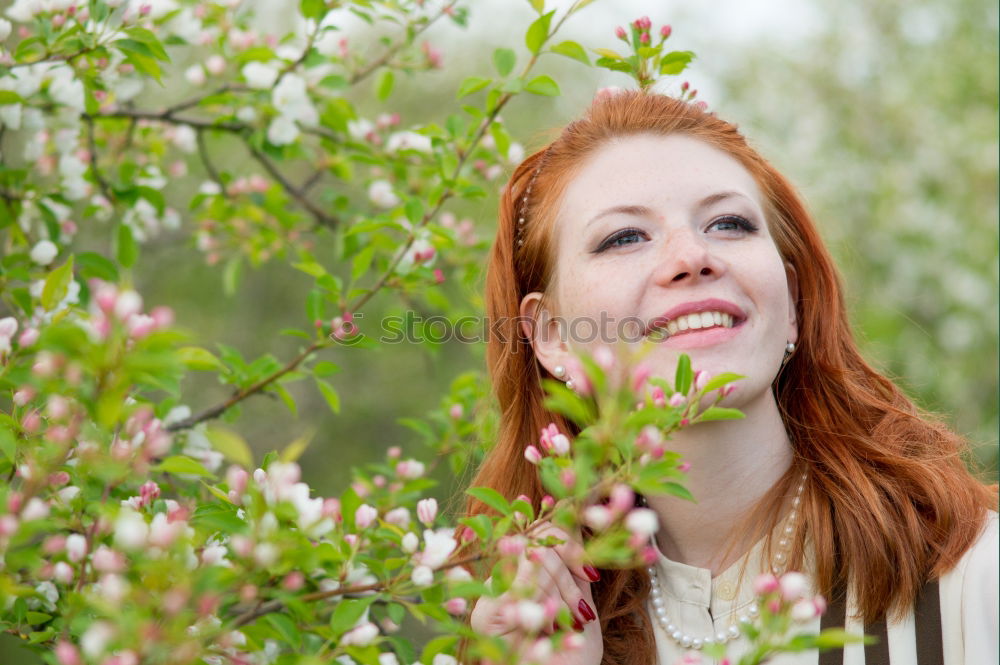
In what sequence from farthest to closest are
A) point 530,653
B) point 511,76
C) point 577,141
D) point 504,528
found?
point 577,141
point 511,76
point 504,528
point 530,653

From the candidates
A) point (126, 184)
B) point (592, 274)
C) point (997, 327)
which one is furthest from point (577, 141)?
point (997, 327)

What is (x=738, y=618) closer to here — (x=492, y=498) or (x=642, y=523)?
(x=492, y=498)

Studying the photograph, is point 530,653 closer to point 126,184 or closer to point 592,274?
point 592,274

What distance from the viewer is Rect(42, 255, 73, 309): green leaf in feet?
4.66

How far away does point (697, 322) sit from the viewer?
201 centimetres

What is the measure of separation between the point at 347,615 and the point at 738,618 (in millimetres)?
1010

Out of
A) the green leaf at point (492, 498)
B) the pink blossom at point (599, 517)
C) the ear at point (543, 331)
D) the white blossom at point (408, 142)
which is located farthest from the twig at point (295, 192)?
the pink blossom at point (599, 517)

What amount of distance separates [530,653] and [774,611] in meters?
0.29

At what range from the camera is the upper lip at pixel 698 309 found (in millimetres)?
2002

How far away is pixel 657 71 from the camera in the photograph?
228 cm

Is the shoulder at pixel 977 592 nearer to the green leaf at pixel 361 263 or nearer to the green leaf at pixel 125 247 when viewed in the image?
the green leaf at pixel 361 263

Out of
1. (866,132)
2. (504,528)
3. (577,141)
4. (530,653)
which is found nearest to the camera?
(530,653)

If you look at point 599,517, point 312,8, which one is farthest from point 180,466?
point 312,8

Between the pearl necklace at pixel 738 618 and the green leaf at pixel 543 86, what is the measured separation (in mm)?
994
